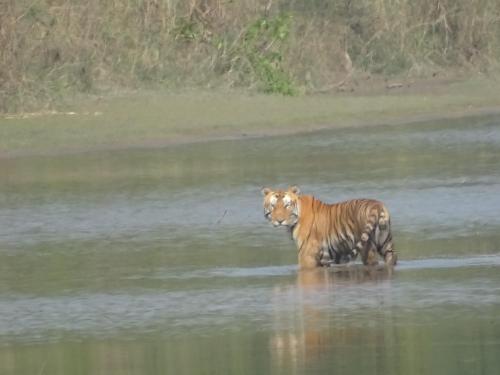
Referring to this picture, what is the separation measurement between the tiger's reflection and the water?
0.05 feet

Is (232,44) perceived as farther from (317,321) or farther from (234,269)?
(317,321)

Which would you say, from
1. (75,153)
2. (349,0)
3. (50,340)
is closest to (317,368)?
(50,340)

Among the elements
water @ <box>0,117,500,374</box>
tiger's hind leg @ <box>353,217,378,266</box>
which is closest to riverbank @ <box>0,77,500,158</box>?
water @ <box>0,117,500,374</box>

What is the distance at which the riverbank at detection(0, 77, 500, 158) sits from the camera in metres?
21.7

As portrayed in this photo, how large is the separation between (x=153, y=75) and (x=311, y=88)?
8.70ft

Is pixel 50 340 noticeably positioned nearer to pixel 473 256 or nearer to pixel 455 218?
pixel 473 256

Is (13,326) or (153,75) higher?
(153,75)

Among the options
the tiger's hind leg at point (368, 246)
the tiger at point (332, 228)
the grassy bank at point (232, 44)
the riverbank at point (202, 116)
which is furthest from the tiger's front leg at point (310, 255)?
the grassy bank at point (232, 44)

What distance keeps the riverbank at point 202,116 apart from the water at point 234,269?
3.40 feet

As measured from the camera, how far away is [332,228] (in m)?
12.0

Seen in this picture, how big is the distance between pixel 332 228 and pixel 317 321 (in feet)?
7.30

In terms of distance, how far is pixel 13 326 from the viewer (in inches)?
405

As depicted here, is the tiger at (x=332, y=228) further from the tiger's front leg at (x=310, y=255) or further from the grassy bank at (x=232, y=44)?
the grassy bank at (x=232, y=44)

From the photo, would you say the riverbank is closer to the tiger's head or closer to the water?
the water
